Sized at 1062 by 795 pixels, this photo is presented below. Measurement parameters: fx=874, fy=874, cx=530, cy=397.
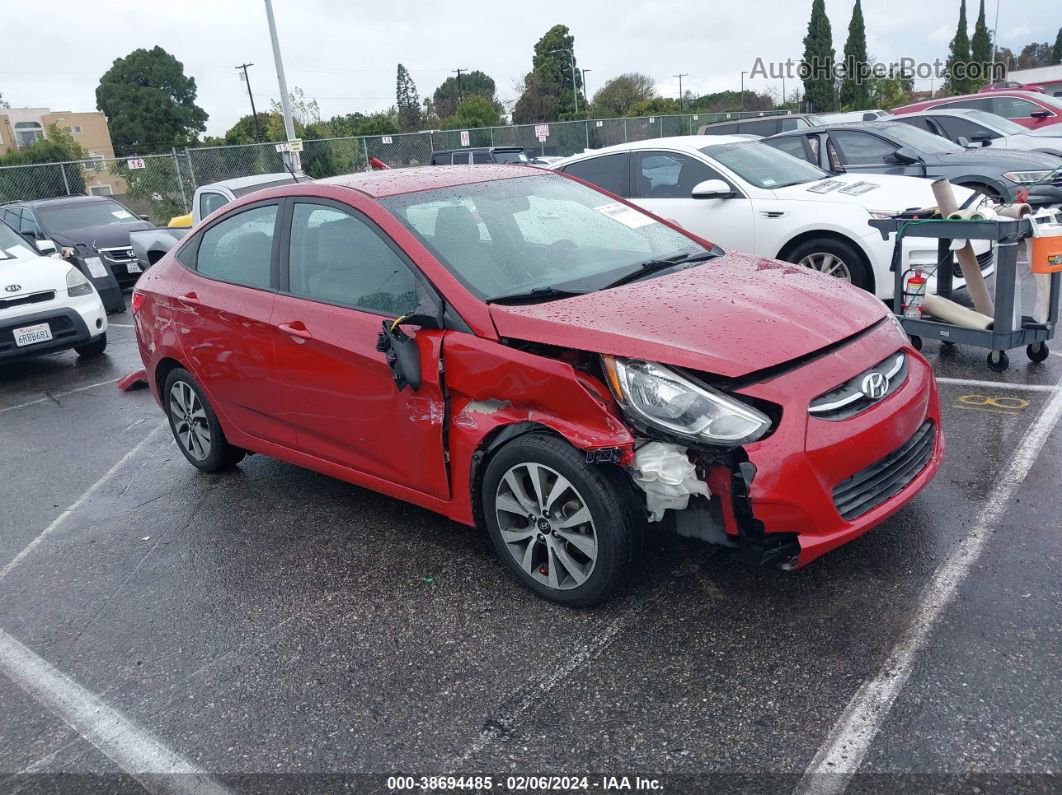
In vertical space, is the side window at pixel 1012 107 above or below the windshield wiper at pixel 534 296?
above

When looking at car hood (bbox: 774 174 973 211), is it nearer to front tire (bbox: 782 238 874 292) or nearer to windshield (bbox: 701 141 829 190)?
windshield (bbox: 701 141 829 190)

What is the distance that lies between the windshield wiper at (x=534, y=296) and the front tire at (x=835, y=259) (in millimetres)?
4054

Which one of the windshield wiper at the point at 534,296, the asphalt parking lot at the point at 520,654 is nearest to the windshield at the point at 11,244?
the asphalt parking lot at the point at 520,654

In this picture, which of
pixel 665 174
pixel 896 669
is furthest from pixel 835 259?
pixel 896 669

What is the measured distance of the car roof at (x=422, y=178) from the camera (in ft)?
13.7

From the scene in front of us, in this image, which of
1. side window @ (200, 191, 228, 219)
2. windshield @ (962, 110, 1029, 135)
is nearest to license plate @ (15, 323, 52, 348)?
side window @ (200, 191, 228, 219)

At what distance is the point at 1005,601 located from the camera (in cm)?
320

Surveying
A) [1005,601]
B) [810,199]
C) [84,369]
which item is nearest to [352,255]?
[1005,601]

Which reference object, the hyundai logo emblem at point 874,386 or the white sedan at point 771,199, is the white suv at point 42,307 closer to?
the white sedan at point 771,199

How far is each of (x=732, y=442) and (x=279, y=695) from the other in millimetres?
1828

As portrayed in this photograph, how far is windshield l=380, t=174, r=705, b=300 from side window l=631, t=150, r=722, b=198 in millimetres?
3502

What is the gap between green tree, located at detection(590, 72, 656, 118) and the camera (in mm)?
65812

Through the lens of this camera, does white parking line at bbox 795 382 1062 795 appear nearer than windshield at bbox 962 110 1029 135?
Yes

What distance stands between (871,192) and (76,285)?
7.60 m
